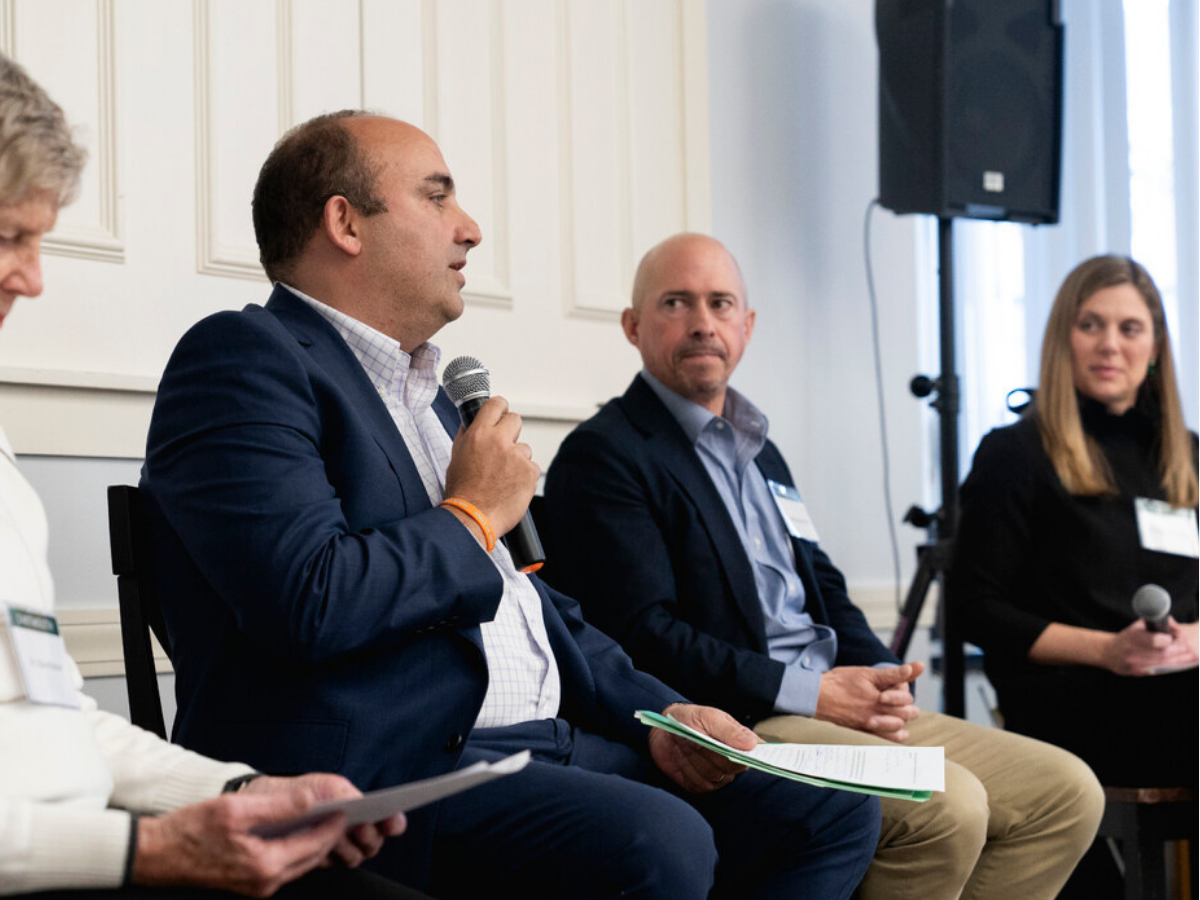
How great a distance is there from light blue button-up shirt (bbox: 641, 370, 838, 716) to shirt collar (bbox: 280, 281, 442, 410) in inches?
31.8

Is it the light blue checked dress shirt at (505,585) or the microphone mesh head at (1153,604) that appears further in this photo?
the microphone mesh head at (1153,604)

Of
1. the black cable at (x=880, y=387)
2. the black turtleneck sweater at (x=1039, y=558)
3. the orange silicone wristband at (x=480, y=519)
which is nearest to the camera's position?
the orange silicone wristband at (x=480, y=519)

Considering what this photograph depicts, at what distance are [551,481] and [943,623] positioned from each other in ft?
4.47

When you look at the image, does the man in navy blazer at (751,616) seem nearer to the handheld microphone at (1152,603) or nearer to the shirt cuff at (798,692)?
the shirt cuff at (798,692)

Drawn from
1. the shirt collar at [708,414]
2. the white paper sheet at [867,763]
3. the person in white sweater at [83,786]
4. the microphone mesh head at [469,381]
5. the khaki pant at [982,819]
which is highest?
the microphone mesh head at [469,381]

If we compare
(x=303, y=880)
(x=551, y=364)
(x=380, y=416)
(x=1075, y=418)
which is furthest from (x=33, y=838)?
(x=1075, y=418)

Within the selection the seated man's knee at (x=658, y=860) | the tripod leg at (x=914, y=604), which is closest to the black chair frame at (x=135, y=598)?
the seated man's knee at (x=658, y=860)

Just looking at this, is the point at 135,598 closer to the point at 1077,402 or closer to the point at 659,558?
the point at 659,558

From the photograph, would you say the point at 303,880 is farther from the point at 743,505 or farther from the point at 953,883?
the point at 743,505

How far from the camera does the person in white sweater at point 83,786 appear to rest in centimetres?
96

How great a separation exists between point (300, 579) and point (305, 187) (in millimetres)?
652

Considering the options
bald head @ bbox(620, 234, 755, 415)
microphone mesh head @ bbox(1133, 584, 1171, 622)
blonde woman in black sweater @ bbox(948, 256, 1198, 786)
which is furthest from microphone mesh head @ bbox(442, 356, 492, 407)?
blonde woman in black sweater @ bbox(948, 256, 1198, 786)

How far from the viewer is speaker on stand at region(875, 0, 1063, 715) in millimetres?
3441

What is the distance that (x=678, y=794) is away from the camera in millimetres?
1802
